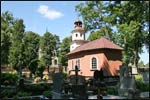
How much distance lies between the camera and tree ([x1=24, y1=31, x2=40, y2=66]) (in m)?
41.8

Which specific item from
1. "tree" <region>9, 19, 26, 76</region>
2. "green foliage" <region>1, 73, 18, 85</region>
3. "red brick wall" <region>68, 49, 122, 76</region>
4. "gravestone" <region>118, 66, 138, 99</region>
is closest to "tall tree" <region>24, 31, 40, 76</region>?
"tree" <region>9, 19, 26, 76</region>

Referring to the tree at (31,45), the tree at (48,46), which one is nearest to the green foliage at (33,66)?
the tree at (31,45)

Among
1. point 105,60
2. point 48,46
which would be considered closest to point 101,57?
point 105,60

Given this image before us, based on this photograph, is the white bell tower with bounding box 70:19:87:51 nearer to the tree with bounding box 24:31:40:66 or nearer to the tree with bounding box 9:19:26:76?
the tree with bounding box 24:31:40:66

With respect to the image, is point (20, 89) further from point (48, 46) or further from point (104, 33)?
point (48, 46)

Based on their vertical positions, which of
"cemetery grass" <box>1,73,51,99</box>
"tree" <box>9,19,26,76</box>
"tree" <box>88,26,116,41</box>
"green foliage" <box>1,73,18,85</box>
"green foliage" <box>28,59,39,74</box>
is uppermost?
"tree" <box>88,26,116,41</box>

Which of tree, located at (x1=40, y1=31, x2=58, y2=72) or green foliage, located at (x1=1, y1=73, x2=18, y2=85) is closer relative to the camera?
green foliage, located at (x1=1, y1=73, x2=18, y2=85)

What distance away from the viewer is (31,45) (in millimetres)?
49062

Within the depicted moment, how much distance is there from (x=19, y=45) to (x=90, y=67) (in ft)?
33.9

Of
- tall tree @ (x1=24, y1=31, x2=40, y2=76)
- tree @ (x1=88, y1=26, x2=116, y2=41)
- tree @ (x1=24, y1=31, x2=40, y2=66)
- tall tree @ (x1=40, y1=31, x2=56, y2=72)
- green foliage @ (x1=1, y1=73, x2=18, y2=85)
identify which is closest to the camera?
green foliage @ (x1=1, y1=73, x2=18, y2=85)

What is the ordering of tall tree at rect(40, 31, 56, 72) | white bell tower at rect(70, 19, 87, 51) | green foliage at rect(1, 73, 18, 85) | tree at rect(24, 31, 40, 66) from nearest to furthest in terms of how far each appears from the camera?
green foliage at rect(1, 73, 18, 85), tree at rect(24, 31, 40, 66), white bell tower at rect(70, 19, 87, 51), tall tree at rect(40, 31, 56, 72)

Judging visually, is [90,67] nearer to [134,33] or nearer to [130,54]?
[134,33]

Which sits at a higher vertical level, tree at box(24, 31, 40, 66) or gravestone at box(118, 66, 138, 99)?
tree at box(24, 31, 40, 66)

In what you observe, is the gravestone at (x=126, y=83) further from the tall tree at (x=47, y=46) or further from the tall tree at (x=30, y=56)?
the tall tree at (x=47, y=46)
